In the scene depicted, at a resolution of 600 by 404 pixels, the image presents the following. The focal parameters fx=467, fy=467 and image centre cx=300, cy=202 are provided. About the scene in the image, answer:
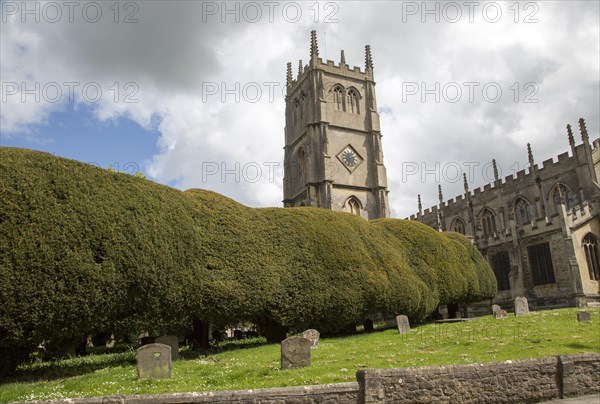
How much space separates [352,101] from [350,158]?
6.66 metres

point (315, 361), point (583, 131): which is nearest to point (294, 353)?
point (315, 361)

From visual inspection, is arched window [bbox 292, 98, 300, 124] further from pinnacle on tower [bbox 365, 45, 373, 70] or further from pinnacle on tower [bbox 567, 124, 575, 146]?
pinnacle on tower [bbox 567, 124, 575, 146]

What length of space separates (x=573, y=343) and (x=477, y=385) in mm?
5820

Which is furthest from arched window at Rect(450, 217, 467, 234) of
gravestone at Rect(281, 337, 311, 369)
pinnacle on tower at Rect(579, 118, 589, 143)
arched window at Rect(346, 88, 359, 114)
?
gravestone at Rect(281, 337, 311, 369)

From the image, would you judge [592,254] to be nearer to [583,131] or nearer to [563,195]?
[563,195]

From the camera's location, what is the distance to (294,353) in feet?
32.2

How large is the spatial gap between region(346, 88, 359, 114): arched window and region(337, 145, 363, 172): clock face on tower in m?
4.35

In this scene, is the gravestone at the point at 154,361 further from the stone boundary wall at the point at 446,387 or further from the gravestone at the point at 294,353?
the stone boundary wall at the point at 446,387

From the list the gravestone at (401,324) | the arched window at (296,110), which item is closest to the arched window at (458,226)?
the arched window at (296,110)

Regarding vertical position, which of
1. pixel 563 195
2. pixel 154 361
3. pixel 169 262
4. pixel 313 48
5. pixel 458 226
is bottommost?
pixel 154 361

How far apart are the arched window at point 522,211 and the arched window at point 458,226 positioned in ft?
22.1

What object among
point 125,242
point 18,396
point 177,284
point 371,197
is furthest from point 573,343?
point 371,197

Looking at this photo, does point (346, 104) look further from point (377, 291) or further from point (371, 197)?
point (377, 291)

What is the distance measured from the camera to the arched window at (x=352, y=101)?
4472 centimetres
